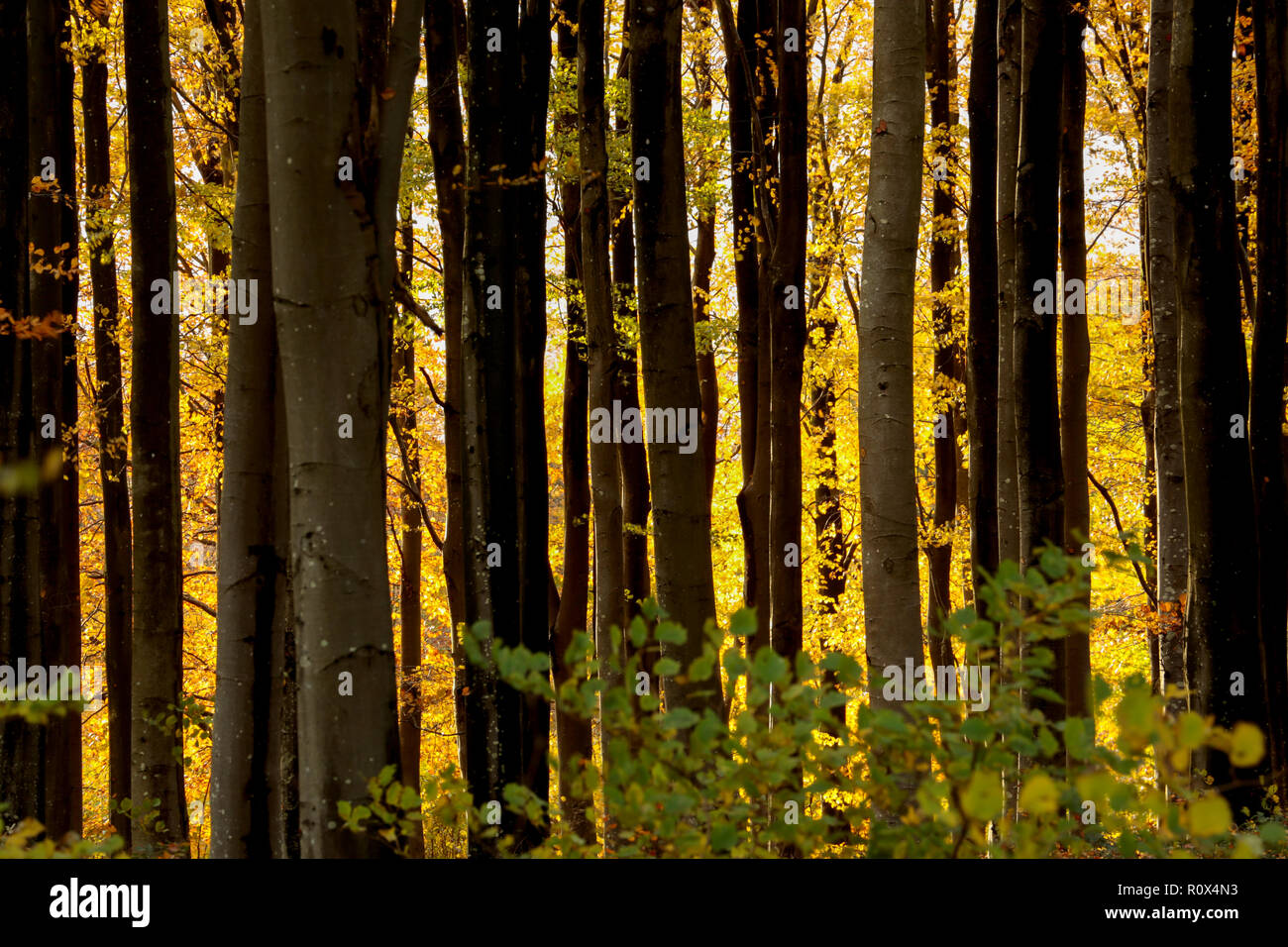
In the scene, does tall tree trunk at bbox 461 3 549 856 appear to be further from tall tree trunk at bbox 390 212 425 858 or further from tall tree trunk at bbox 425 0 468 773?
tall tree trunk at bbox 390 212 425 858

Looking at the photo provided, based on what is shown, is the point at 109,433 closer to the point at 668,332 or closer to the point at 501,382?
the point at 501,382

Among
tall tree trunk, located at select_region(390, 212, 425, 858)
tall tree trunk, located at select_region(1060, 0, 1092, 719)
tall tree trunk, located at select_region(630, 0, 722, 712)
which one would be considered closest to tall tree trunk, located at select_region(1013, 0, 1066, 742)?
tall tree trunk, located at select_region(630, 0, 722, 712)

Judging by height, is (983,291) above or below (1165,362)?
above

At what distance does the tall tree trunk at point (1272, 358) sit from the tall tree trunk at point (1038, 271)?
50.4 inches

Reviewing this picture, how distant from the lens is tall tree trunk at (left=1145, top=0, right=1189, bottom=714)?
790 centimetres

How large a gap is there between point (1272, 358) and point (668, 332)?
165 inches

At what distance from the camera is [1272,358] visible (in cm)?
691

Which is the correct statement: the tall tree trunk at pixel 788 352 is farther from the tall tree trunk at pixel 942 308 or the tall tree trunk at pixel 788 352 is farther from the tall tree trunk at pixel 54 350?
the tall tree trunk at pixel 54 350

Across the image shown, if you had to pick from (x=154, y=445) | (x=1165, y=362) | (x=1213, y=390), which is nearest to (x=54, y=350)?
(x=154, y=445)

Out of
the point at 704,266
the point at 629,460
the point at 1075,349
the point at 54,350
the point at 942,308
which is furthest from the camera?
the point at 704,266

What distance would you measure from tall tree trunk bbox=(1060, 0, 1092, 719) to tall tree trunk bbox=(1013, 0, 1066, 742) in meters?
2.92

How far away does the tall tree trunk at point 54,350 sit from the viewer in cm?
828

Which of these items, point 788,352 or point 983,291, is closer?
point 788,352
